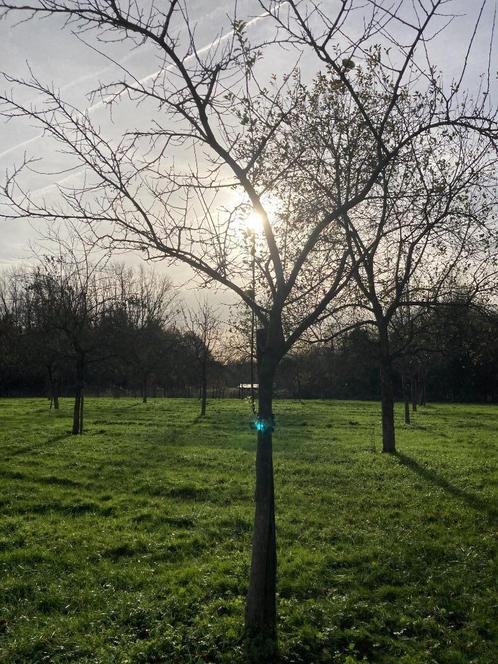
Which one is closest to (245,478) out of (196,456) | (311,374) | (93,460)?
(196,456)

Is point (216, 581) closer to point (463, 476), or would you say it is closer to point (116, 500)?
point (116, 500)

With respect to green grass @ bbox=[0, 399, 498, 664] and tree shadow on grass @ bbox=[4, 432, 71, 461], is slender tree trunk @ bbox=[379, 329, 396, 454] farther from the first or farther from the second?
tree shadow on grass @ bbox=[4, 432, 71, 461]

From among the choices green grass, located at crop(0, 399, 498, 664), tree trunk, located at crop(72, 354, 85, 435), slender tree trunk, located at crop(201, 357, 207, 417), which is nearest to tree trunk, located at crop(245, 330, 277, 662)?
green grass, located at crop(0, 399, 498, 664)

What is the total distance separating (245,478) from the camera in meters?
14.4

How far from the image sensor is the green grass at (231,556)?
19.8 ft

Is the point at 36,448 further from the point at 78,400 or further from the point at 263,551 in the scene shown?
the point at 263,551

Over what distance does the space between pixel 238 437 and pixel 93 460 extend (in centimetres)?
751

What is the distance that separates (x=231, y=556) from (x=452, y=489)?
6.61 metres

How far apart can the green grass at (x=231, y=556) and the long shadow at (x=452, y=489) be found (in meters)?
0.06

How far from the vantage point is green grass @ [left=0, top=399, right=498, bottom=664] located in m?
6.04

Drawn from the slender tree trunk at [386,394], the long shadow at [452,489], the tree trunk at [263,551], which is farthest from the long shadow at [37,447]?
the tree trunk at [263,551]

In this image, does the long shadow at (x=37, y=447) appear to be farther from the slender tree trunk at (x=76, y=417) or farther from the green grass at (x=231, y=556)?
the slender tree trunk at (x=76, y=417)

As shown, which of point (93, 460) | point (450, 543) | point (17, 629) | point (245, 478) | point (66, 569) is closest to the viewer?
point (17, 629)

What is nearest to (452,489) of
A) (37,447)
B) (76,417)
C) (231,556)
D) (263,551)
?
(231,556)
